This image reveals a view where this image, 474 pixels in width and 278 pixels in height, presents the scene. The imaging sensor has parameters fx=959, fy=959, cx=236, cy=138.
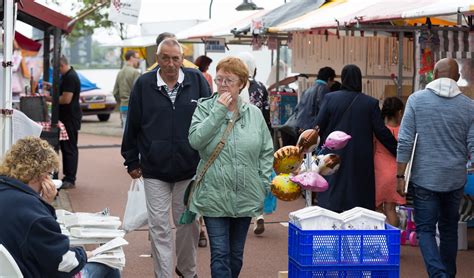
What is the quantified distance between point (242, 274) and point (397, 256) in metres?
2.55

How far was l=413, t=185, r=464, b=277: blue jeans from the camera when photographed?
23.0ft

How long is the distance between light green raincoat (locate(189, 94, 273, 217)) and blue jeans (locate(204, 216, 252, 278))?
0.08 metres

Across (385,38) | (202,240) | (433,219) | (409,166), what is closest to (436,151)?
(409,166)

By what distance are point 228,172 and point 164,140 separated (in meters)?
0.92

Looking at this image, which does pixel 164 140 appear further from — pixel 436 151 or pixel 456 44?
pixel 456 44

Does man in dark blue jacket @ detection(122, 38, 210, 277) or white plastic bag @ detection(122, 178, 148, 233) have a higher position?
man in dark blue jacket @ detection(122, 38, 210, 277)

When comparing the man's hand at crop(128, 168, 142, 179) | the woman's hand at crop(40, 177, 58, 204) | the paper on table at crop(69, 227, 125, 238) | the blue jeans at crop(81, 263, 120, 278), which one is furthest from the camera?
the man's hand at crop(128, 168, 142, 179)

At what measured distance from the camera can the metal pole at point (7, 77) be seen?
6.97 meters

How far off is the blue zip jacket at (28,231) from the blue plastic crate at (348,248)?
160 centimetres

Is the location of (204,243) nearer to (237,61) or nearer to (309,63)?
(237,61)

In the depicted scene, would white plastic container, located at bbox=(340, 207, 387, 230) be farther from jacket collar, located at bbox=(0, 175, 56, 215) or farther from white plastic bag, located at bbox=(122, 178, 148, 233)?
white plastic bag, located at bbox=(122, 178, 148, 233)

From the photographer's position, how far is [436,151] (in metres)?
6.97

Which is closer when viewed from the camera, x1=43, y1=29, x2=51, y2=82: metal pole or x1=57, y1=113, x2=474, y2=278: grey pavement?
x1=57, y1=113, x2=474, y2=278: grey pavement

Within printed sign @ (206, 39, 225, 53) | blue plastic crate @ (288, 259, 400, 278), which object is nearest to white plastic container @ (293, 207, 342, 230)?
blue plastic crate @ (288, 259, 400, 278)
